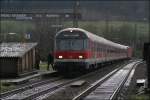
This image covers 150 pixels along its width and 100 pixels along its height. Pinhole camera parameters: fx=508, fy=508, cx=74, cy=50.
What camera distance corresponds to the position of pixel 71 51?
33625mm

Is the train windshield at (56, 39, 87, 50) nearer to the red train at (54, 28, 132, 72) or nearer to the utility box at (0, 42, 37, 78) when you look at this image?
the red train at (54, 28, 132, 72)

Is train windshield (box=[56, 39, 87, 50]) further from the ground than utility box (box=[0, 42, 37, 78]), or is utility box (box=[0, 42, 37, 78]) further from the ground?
train windshield (box=[56, 39, 87, 50])

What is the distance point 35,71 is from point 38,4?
15307 millimetres

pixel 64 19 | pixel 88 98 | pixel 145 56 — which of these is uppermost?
pixel 64 19

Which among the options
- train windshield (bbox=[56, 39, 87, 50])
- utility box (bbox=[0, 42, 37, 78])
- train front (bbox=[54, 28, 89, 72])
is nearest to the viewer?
utility box (bbox=[0, 42, 37, 78])

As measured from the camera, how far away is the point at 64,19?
160 ft

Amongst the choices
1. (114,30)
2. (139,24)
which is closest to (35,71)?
(139,24)

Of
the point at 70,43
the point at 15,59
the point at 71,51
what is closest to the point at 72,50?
the point at 71,51

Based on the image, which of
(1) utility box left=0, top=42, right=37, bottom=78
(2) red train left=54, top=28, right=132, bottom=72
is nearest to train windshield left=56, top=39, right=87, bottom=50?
(2) red train left=54, top=28, right=132, bottom=72

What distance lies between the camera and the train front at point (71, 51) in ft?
109

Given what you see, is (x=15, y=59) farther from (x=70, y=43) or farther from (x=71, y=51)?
(x=70, y=43)

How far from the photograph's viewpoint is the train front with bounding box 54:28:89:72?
33.3 metres

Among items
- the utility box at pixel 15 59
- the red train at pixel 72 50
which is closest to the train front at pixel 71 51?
the red train at pixel 72 50

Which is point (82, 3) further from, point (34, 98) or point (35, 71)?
point (34, 98)
